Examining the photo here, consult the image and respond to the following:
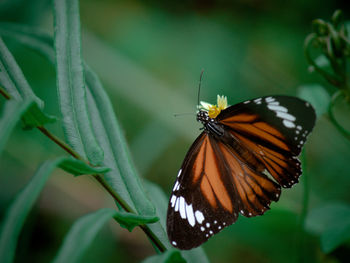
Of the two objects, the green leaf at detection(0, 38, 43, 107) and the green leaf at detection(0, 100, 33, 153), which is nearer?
the green leaf at detection(0, 100, 33, 153)

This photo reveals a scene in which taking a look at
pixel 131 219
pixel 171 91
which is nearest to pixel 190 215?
pixel 131 219

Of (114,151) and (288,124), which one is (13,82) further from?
(288,124)

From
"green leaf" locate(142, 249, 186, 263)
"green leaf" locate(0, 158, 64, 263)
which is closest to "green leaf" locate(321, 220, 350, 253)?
"green leaf" locate(142, 249, 186, 263)

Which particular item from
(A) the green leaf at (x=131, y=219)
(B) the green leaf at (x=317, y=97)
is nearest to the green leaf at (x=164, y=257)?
(A) the green leaf at (x=131, y=219)

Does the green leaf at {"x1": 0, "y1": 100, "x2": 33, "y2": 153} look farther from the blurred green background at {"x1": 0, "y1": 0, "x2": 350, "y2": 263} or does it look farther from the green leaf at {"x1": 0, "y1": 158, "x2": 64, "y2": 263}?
the blurred green background at {"x1": 0, "y1": 0, "x2": 350, "y2": 263}

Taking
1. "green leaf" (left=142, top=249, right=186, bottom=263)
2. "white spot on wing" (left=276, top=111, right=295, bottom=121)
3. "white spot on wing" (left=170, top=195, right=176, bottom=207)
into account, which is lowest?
"white spot on wing" (left=170, top=195, right=176, bottom=207)

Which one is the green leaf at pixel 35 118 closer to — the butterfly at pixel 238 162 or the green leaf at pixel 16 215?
the green leaf at pixel 16 215

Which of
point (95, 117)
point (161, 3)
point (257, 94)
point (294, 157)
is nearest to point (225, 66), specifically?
point (257, 94)
